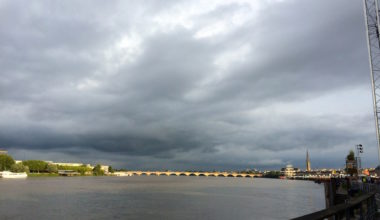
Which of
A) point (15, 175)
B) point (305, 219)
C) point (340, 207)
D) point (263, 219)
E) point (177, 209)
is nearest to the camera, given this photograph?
point (305, 219)

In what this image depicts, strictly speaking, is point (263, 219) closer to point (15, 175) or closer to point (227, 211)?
point (227, 211)

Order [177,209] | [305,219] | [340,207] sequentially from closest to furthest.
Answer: [305,219]
[340,207]
[177,209]

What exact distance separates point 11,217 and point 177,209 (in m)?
23.3

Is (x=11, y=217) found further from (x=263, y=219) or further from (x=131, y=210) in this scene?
(x=263, y=219)

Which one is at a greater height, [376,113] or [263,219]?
[376,113]

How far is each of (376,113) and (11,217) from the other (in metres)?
42.9

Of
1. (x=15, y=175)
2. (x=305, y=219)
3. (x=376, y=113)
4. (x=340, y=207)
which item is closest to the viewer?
(x=305, y=219)

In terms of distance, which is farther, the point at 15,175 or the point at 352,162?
the point at 15,175

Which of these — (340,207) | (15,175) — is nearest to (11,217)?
(340,207)

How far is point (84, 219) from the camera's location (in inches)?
1603

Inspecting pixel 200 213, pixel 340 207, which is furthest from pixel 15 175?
pixel 340 207

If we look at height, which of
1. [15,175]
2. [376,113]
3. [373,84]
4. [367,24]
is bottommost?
[15,175]

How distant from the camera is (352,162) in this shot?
176 feet

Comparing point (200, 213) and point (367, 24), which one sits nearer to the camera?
point (367, 24)
